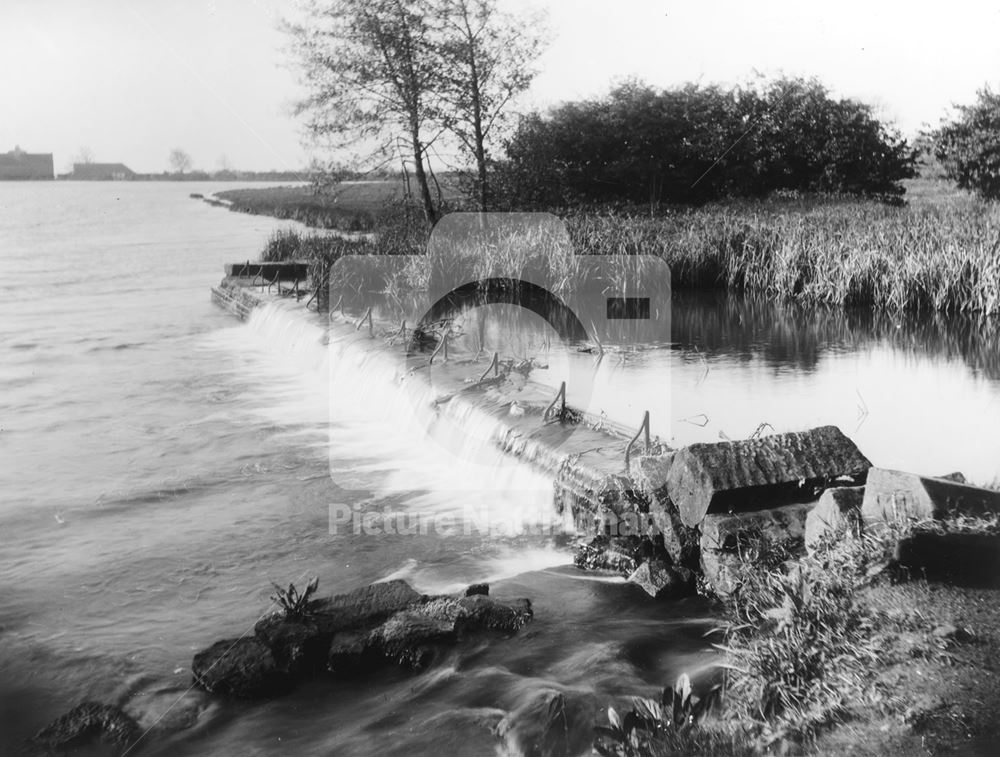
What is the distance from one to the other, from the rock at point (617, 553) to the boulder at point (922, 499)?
160 cm

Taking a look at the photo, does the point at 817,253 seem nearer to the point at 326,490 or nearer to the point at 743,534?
the point at 326,490

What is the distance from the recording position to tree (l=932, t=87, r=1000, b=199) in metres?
26.1

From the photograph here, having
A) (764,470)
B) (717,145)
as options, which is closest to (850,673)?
(764,470)

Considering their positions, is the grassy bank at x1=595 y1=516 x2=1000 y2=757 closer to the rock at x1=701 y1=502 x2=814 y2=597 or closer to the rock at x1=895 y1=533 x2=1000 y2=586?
the rock at x1=895 y1=533 x2=1000 y2=586

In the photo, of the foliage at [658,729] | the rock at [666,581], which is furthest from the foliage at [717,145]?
the foliage at [658,729]

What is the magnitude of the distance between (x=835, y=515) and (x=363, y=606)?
2432mm

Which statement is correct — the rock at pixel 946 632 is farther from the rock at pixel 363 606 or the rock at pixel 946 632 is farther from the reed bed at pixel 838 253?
the reed bed at pixel 838 253

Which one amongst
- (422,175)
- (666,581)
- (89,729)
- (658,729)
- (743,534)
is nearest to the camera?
(658,729)

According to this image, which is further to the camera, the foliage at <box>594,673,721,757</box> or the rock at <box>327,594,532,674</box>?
the rock at <box>327,594,532,674</box>

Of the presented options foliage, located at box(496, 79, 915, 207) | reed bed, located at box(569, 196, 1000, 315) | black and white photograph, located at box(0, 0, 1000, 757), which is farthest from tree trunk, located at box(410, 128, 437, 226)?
foliage, located at box(496, 79, 915, 207)

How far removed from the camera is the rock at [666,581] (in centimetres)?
528

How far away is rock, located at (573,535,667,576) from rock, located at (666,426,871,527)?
51cm

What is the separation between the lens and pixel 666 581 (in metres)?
5.28

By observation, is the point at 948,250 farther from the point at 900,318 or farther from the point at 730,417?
the point at 730,417
